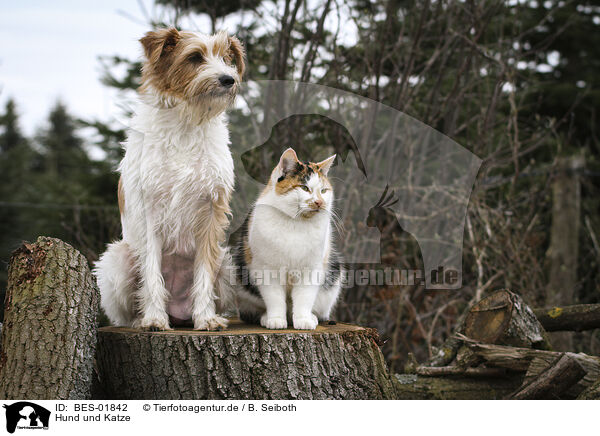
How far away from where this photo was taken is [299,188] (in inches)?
96.1

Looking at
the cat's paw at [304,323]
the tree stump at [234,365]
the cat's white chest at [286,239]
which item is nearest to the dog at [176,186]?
the tree stump at [234,365]

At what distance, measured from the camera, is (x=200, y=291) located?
271cm

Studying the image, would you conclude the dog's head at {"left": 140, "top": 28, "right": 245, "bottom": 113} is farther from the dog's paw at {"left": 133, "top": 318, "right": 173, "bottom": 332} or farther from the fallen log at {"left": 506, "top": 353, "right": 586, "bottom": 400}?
the fallen log at {"left": 506, "top": 353, "right": 586, "bottom": 400}

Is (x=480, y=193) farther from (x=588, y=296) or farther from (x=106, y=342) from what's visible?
(x=106, y=342)

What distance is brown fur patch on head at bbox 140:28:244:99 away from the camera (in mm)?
2449

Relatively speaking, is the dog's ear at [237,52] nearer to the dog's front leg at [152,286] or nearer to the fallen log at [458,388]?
the dog's front leg at [152,286]

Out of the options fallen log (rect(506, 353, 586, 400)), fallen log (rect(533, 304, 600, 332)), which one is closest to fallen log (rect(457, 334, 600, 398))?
fallen log (rect(506, 353, 586, 400))

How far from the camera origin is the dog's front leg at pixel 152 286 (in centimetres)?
266

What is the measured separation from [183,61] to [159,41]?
0.16 meters

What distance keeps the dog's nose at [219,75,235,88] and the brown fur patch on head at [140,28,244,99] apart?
19mm

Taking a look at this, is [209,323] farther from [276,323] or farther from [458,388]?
[458,388]

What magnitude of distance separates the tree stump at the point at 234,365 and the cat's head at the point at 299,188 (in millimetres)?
596
